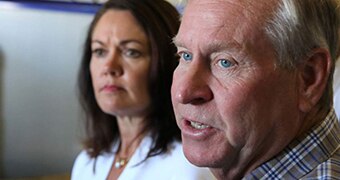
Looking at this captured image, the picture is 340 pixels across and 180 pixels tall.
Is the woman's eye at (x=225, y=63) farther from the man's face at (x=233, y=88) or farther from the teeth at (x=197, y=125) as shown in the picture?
the teeth at (x=197, y=125)

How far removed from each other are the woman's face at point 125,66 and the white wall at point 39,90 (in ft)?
2.77

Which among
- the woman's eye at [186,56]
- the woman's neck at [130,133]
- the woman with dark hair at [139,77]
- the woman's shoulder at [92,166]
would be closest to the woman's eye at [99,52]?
the woman with dark hair at [139,77]

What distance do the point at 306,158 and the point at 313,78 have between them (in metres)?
0.13

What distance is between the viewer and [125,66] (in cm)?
153

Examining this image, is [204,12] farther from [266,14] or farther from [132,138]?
[132,138]

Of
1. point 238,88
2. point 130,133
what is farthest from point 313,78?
point 130,133

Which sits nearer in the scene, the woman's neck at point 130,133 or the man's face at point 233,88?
the man's face at point 233,88

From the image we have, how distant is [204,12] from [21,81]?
1.72 meters

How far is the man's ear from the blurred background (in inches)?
63.2

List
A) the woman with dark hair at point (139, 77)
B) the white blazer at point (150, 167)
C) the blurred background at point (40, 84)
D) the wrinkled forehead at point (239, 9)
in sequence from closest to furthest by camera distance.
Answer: the wrinkled forehead at point (239, 9) < the white blazer at point (150, 167) < the woman with dark hair at point (139, 77) < the blurred background at point (40, 84)

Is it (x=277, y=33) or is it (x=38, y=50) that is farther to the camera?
(x=38, y=50)

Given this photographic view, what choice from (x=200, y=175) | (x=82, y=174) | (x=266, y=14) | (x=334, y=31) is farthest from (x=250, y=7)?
(x=82, y=174)

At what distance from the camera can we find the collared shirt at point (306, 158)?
846 millimetres

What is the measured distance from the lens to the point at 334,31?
0.86 m
